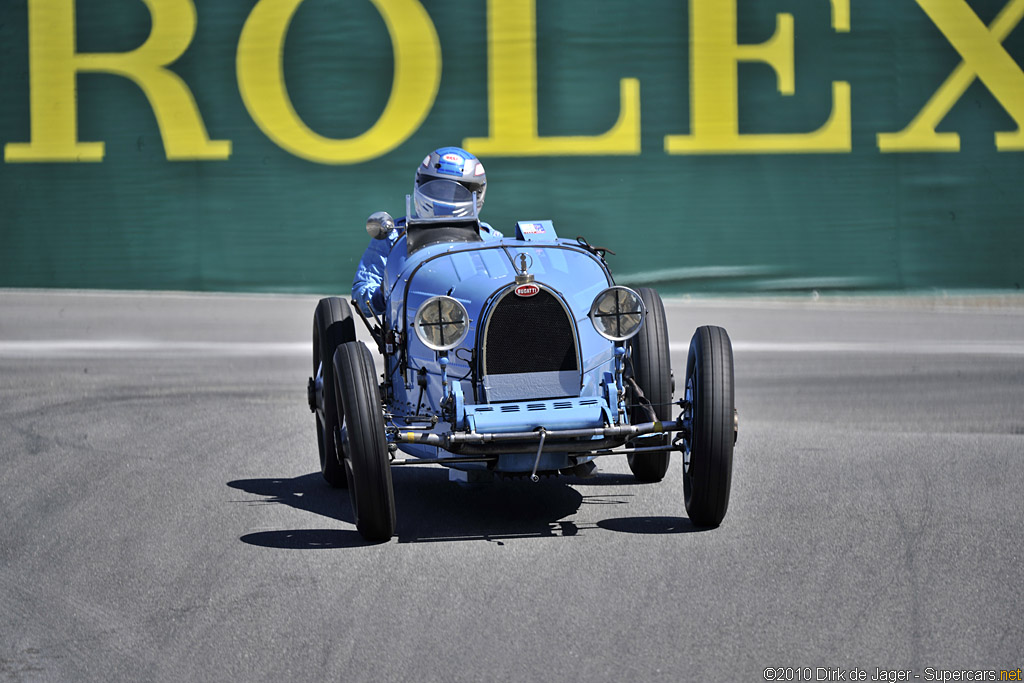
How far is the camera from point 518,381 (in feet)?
21.2

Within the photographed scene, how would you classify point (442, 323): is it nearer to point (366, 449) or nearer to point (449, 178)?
point (366, 449)

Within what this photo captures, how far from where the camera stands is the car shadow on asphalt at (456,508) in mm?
6426

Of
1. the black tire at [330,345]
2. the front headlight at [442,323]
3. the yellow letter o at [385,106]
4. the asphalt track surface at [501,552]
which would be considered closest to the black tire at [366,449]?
the asphalt track surface at [501,552]

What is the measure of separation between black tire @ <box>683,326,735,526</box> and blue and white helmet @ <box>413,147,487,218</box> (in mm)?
1847

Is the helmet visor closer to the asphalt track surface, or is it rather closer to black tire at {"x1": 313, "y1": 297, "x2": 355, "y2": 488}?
black tire at {"x1": 313, "y1": 297, "x2": 355, "y2": 488}

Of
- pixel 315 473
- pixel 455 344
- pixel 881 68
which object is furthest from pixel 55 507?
pixel 881 68

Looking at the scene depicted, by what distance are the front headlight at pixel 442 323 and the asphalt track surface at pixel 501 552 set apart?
→ 0.87m

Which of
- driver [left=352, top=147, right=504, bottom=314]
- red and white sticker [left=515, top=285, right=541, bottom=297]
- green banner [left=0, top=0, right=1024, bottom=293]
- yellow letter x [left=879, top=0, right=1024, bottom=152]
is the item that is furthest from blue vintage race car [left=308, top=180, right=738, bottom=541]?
yellow letter x [left=879, top=0, right=1024, bottom=152]

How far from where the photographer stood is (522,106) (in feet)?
50.3

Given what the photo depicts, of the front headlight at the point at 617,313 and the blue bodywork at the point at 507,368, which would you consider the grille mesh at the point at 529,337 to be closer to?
the blue bodywork at the point at 507,368

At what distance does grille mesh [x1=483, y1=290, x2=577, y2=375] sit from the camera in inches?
255

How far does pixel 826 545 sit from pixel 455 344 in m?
1.82

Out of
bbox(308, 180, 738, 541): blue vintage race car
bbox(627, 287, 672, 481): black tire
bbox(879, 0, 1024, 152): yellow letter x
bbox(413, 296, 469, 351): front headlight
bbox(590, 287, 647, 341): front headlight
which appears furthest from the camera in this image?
bbox(879, 0, 1024, 152): yellow letter x

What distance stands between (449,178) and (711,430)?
2.34 m
